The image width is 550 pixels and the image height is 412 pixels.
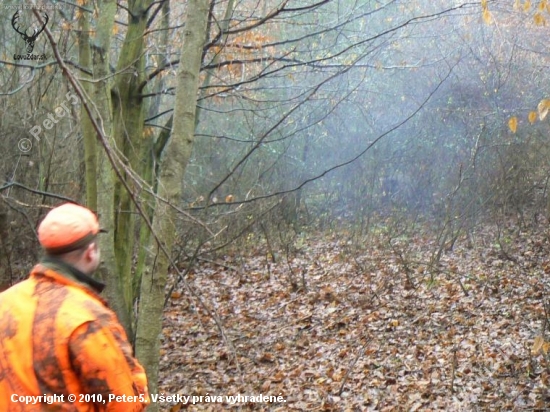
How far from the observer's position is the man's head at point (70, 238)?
220 centimetres

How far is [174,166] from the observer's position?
3.98 m

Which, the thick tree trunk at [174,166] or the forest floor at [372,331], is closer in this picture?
the thick tree trunk at [174,166]

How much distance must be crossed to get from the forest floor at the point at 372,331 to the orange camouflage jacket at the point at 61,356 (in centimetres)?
186

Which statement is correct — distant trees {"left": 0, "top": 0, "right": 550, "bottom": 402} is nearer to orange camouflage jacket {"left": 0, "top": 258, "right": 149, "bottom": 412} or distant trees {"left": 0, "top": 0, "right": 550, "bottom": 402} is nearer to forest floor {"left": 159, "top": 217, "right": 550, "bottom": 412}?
orange camouflage jacket {"left": 0, "top": 258, "right": 149, "bottom": 412}

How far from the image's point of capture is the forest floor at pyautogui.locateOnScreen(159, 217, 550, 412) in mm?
5938

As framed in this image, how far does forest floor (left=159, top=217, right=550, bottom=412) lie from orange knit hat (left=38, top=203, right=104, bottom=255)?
190cm

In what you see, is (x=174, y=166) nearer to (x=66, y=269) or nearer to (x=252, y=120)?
(x=66, y=269)
